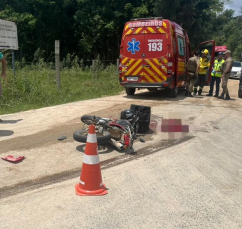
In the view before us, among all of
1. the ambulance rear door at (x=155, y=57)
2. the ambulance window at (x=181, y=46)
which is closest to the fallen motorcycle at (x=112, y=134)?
the ambulance rear door at (x=155, y=57)


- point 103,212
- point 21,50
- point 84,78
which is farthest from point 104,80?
point 21,50

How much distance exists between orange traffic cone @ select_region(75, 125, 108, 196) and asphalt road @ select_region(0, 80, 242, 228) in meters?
0.10

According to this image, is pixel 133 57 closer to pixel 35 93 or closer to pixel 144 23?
pixel 144 23

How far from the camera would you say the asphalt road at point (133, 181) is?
294 cm

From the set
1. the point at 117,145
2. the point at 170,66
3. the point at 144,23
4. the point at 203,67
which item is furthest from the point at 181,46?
the point at 117,145

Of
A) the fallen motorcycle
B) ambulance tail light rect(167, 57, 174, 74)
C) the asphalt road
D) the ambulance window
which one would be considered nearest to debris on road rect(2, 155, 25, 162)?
the asphalt road

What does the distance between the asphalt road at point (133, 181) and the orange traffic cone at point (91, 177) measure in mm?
98

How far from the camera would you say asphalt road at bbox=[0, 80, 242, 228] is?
2936 mm

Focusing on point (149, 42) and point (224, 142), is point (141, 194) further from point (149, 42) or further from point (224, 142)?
point (149, 42)

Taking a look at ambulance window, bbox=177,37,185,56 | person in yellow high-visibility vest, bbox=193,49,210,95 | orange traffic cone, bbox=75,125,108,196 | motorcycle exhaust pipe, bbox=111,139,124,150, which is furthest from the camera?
person in yellow high-visibility vest, bbox=193,49,210,95

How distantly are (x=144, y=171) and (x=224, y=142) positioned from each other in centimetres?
233

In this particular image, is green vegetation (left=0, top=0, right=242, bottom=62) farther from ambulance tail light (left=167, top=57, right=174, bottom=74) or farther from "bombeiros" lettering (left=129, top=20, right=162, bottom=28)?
ambulance tail light (left=167, top=57, right=174, bottom=74)

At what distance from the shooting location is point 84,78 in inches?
683

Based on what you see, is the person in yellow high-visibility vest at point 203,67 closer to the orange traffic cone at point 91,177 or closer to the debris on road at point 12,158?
the debris on road at point 12,158
